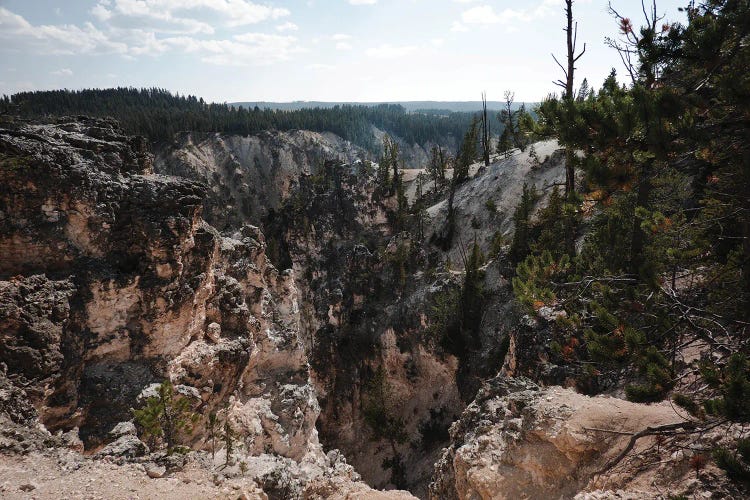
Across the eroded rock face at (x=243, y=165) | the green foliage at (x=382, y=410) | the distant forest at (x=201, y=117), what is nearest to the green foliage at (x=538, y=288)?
the green foliage at (x=382, y=410)

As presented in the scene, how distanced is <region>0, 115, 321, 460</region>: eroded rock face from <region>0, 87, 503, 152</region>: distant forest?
70.7 meters

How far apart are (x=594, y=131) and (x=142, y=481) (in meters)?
13.1

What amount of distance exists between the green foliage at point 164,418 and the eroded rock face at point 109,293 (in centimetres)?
140

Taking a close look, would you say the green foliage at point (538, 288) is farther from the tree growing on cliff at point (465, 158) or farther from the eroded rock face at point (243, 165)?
the eroded rock face at point (243, 165)

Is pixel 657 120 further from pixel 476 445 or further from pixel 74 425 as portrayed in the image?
pixel 74 425

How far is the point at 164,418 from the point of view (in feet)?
47.9

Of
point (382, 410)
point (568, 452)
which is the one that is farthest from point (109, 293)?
point (382, 410)

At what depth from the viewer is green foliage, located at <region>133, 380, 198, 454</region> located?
541 inches

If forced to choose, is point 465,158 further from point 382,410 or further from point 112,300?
point 112,300

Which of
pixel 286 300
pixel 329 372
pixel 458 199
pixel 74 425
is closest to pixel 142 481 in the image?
pixel 74 425

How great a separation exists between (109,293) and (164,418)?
5547 mm

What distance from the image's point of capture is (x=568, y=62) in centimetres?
1597

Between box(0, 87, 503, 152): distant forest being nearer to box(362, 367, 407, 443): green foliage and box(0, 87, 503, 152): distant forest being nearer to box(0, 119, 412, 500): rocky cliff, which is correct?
box(0, 119, 412, 500): rocky cliff

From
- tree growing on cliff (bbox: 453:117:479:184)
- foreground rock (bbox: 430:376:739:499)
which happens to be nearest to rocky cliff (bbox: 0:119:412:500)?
foreground rock (bbox: 430:376:739:499)
